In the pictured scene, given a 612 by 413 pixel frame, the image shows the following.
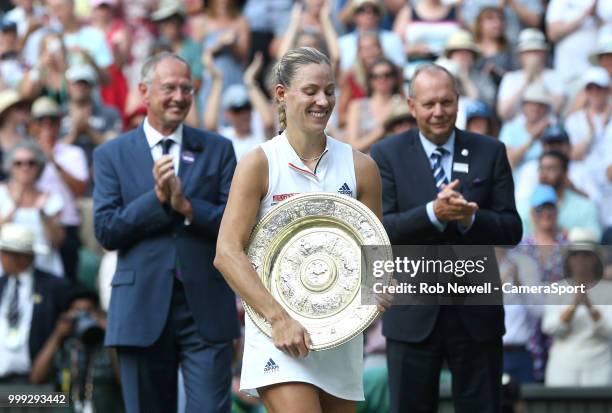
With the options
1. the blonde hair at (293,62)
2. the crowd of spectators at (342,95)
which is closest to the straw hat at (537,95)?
the crowd of spectators at (342,95)

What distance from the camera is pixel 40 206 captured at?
1127 centimetres

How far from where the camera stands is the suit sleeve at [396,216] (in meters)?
6.83

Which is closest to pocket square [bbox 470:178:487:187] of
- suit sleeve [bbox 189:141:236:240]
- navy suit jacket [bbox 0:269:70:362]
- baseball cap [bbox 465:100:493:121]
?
suit sleeve [bbox 189:141:236:240]

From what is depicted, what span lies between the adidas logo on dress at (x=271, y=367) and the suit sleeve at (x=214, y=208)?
5.51 ft

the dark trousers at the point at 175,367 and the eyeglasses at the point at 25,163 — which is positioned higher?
the eyeglasses at the point at 25,163

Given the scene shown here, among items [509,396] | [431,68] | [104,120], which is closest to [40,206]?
[104,120]

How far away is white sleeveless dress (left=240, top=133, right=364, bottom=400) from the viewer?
5.39 metres

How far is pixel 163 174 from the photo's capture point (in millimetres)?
6828

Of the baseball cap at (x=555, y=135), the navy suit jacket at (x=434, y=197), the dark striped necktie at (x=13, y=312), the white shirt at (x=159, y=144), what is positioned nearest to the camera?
the navy suit jacket at (x=434, y=197)

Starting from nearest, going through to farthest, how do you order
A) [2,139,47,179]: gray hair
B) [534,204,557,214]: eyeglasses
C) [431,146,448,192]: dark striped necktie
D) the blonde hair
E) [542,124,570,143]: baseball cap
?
the blonde hair < [431,146,448,192]: dark striped necktie < [534,204,557,214]: eyeglasses < [2,139,47,179]: gray hair < [542,124,570,143]: baseball cap

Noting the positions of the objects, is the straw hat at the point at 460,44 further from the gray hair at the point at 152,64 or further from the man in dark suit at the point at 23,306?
the gray hair at the point at 152,64

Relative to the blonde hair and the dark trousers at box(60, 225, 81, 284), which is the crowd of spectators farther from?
the blonde hair

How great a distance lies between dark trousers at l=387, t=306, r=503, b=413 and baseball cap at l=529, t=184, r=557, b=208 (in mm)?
3839

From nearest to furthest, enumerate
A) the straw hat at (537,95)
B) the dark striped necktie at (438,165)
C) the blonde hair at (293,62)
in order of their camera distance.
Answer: the blonde hair at (293,62) → the dark striped necktie at (438,165) → the straw hat at (537,95)
